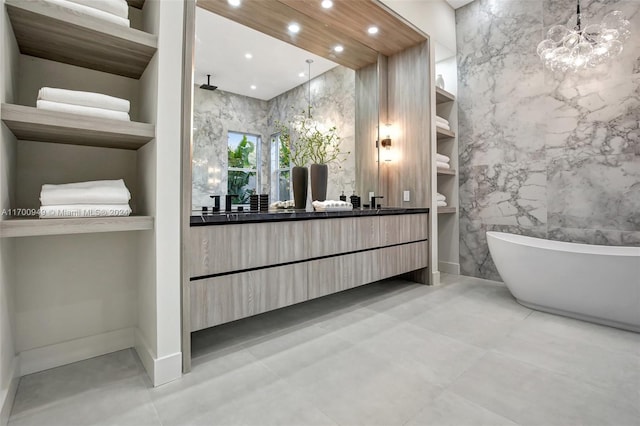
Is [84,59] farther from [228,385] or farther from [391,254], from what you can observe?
[391,254]

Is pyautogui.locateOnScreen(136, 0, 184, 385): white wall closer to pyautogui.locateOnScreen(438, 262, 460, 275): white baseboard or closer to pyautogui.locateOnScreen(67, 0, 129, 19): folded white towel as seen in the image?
pyautogui.locateOnScreen(67, 0, 129, 19): folded white towel

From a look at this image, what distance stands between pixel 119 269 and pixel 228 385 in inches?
40.8

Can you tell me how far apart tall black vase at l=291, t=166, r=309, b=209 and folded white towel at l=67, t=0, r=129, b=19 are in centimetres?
154

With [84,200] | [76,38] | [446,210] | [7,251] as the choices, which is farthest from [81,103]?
[446,210]

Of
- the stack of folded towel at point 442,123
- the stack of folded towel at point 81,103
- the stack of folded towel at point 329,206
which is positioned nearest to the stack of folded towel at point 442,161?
the stack of folded towel at point 442,123

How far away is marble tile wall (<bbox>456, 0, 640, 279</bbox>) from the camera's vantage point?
2672 mm

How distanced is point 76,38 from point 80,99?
0.34 meters

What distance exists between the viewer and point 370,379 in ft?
5.12

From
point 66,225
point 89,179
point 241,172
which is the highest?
point 241,172

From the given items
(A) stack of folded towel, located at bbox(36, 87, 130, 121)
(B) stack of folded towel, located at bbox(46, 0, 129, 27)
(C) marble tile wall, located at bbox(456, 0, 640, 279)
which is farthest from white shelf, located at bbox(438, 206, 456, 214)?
(B) stack of folded towel, located at bbox(46, 0, 129, 27)

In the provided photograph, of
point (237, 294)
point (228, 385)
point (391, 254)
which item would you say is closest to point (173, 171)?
point (237, 294)

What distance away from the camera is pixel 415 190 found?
11.3ft

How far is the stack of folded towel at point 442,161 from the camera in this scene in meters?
3.60

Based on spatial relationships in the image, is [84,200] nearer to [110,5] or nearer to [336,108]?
[110,5]
